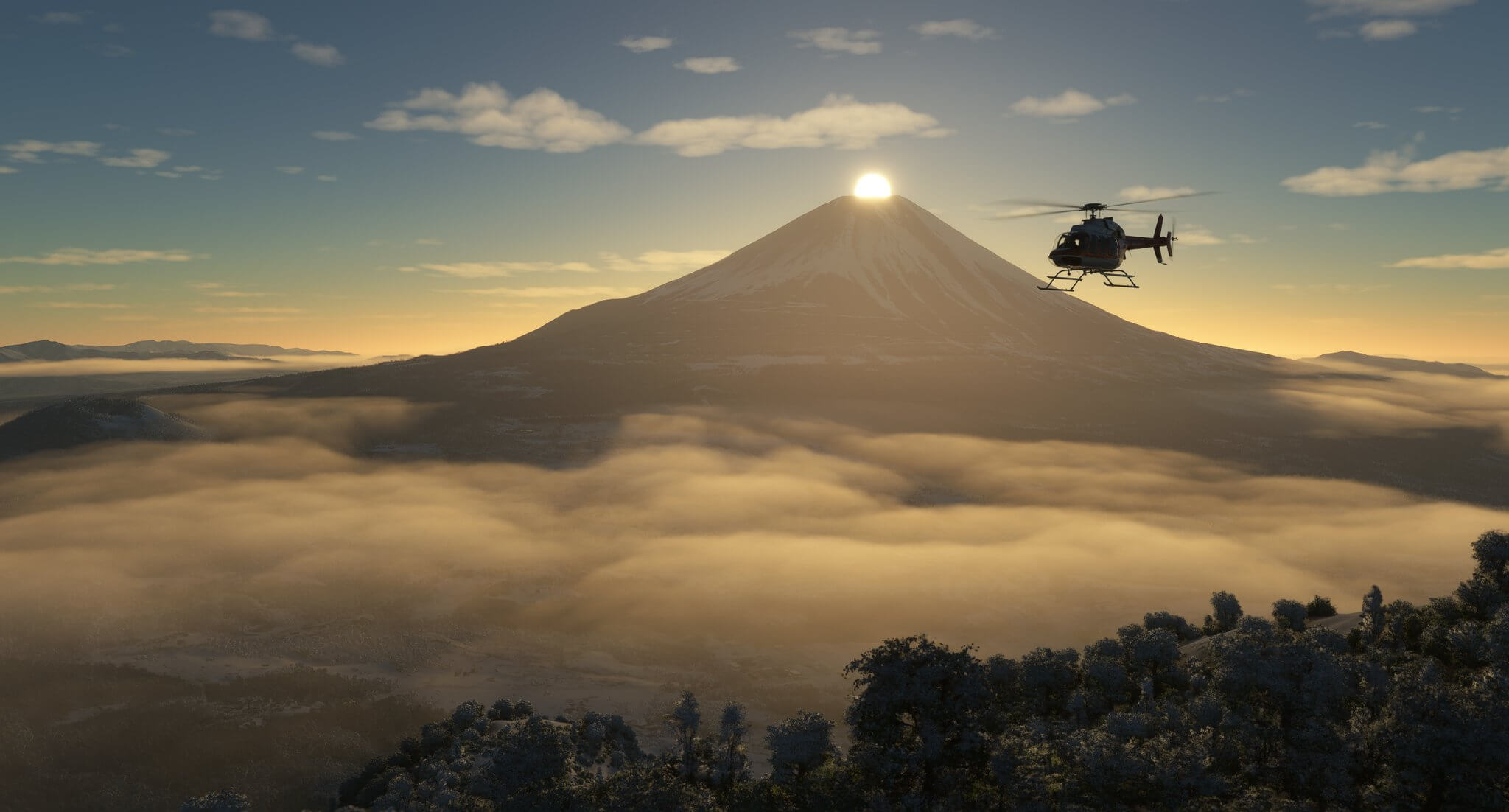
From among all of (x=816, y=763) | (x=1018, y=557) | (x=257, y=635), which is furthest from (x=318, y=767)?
(x=1018, y=557)

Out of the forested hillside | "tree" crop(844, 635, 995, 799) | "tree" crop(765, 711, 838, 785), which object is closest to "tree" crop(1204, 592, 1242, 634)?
the forested hillside

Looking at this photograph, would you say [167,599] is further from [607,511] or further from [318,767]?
[607,511]

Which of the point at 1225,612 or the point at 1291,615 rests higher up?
the point at 1291,615

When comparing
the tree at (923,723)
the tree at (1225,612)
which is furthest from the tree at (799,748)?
the tree at (1225,612)

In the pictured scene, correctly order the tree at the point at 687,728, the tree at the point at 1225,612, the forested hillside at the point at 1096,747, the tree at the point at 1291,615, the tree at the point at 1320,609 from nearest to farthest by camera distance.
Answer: the forested hillside at the point at 1096,747
the tree at the point at 687,728
the tree at the point at 1291,615
the tree at the point at 1225,612
the tree at the point at 1320,609

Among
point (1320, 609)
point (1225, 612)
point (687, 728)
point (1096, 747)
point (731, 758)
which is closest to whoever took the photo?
point (1096, 747)

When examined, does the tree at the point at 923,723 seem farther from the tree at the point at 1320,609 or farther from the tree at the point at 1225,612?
the tree at the point at 1320,609

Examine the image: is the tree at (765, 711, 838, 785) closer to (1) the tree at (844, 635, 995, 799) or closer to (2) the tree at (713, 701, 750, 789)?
(2) the tree at (713, 701, 750, 789)

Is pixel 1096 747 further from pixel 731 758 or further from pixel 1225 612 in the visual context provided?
pixel 1225 612

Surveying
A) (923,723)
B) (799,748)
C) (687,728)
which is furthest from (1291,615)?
(687,728)

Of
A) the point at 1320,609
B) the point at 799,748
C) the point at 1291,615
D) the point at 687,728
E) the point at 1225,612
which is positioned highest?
the point at 1291,615

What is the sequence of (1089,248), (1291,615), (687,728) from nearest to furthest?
(687,728), (1089,248), (1291,615)
